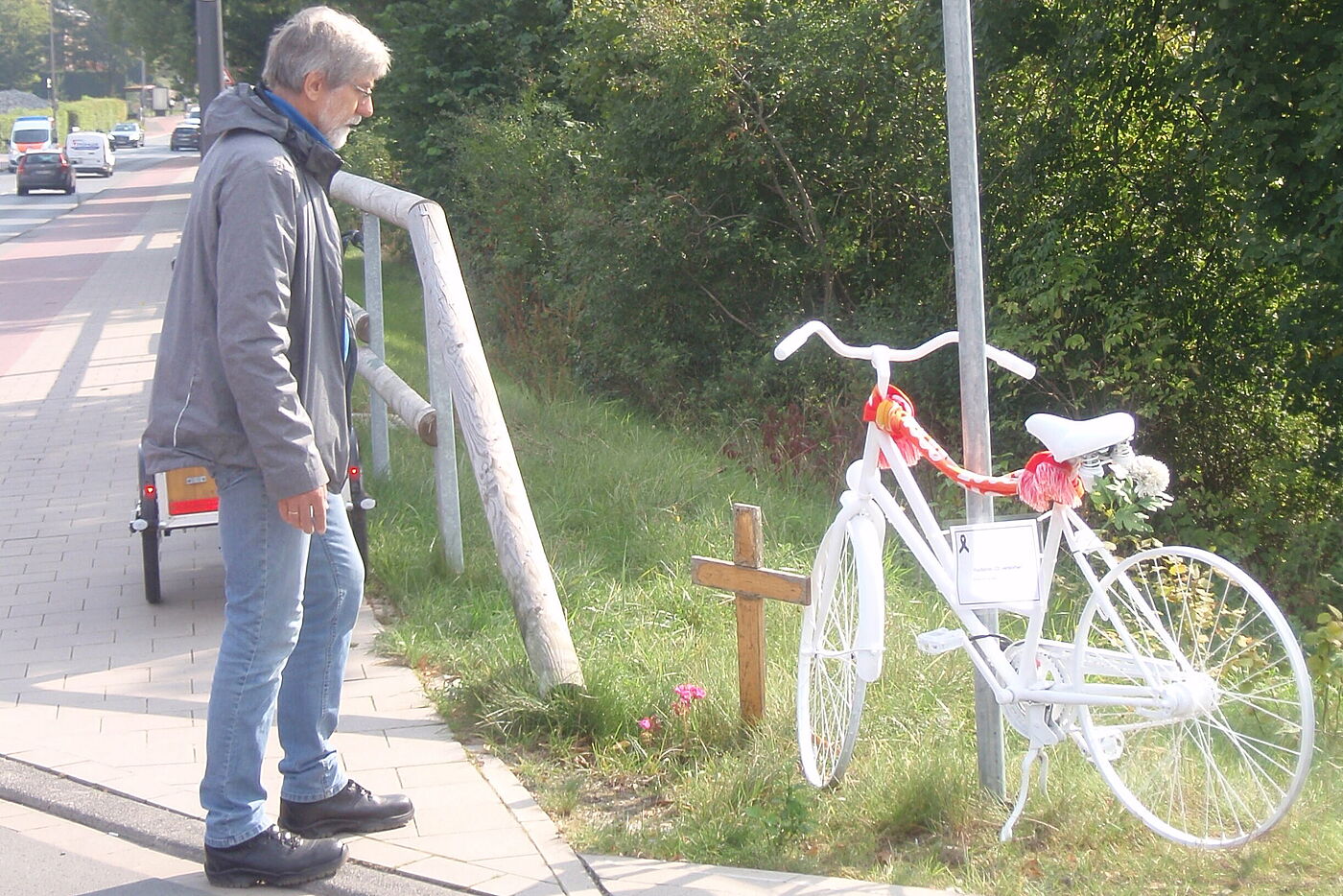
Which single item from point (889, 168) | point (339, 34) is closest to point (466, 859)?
point (339, 34)

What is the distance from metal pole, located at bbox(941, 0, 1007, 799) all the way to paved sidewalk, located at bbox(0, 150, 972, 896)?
549 mm

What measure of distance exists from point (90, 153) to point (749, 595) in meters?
60.8

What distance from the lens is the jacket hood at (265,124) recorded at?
3281mm

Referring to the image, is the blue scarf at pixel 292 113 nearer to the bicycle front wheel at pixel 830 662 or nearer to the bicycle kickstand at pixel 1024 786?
the bicycle front wheel at pixel 830 662

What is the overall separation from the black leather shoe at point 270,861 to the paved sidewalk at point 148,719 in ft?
0.40

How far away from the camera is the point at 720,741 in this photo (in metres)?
4.15

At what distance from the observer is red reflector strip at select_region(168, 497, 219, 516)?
5684 millimetres

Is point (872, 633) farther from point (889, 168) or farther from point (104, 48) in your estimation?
point (104, 48)

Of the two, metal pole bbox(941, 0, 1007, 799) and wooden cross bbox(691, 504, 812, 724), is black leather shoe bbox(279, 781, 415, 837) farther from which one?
metal pole bbox(941, 0, 1007, 799)

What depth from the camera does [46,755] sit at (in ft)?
14.0

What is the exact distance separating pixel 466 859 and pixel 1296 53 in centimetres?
608

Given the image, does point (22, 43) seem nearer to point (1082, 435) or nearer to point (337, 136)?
point (337, 136)

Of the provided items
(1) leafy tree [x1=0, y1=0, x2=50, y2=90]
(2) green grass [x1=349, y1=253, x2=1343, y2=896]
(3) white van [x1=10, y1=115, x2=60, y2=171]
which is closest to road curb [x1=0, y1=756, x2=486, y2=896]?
(2) green grass [x1=349, y1=253, x2=1343, y2=896]

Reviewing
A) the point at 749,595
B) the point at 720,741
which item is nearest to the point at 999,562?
the point at 749,595
